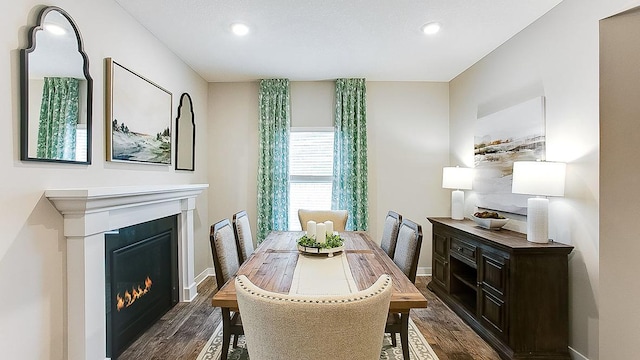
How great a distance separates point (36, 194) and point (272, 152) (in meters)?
2.71

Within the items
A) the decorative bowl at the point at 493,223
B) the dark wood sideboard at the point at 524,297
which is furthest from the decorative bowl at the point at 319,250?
the decorative bowl at the point at 493,223

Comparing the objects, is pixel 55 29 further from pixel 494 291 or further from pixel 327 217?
pixel 494 291

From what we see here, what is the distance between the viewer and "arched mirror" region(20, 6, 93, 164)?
5.42ft

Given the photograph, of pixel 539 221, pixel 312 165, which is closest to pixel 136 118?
pixel 312 165

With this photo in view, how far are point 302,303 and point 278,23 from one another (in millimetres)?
2445

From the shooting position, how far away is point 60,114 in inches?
72.5

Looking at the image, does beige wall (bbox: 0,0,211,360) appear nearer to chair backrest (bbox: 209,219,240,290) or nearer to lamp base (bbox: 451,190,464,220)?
chair backrest (bbox: 209,219,240,290)

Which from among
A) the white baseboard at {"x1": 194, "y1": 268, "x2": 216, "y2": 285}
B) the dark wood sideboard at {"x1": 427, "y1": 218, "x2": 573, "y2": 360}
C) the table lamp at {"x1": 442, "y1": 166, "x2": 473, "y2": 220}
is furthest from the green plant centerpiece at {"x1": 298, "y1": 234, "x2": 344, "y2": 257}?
the white baseboard at {"x1": 194, "y1": 268, "x2": 216, "y2": 285}

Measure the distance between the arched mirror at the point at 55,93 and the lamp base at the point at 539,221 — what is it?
3.18m

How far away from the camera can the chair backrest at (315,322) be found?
102 cm

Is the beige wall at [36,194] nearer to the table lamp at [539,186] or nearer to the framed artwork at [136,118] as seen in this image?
the framed artwork at [136,118]

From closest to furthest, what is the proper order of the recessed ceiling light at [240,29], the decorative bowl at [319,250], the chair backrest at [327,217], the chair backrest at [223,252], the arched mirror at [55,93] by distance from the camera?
the arched mirror at [55,93] → the chair backrest at [223,252] → the decorative bowl at [319,250] → the recessed ceiling light at [240,29] → the chair backrest at [327,217]

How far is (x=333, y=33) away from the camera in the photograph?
2887 mm

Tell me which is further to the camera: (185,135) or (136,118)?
(185,135)
